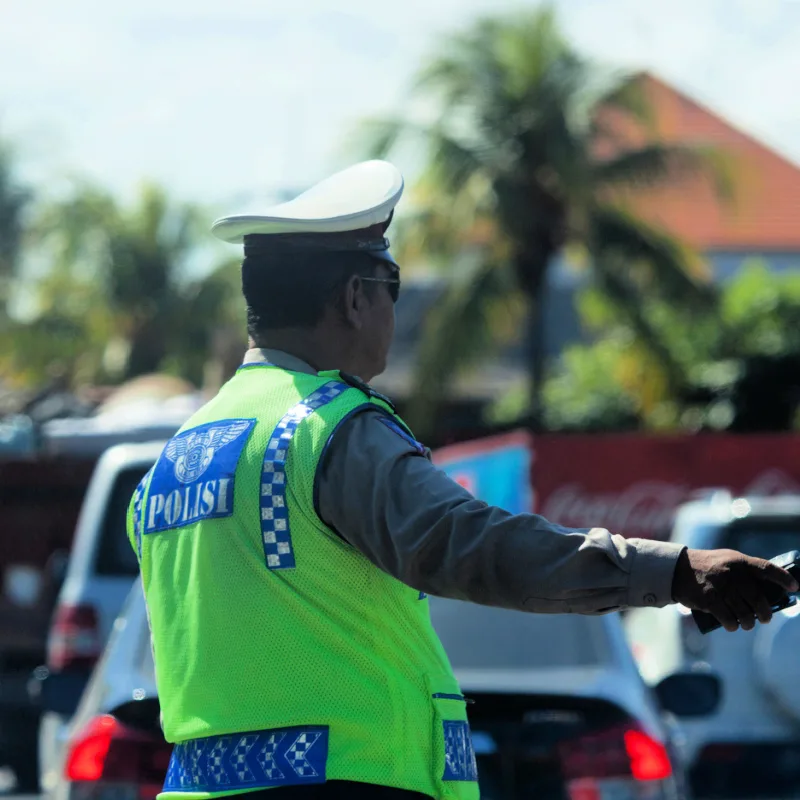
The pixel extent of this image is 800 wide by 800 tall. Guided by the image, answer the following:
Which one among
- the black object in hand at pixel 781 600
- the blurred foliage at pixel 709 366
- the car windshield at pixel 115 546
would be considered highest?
the blurred foliage at pixel 709 366

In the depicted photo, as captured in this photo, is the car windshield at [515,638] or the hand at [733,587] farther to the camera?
the car windshield at [515,638]

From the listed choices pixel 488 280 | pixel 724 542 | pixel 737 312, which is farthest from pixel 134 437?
pixel 737 312

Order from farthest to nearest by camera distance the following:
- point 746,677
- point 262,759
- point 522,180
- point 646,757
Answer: point 522,180, point 746,677, point 646,757, point 262,759

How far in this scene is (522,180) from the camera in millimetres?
26281

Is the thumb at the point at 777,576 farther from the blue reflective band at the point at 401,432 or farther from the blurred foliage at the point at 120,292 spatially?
the blurred foliage at the point at 120,292

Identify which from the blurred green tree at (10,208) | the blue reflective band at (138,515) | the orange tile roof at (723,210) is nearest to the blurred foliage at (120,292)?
the blurred green tree at (10,208)

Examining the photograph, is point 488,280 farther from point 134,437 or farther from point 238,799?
point 238,799

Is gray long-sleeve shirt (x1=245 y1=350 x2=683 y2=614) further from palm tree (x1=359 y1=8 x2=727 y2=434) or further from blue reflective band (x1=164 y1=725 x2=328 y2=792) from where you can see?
palm tree (x1=359 y1=8 x2=727 y2=434)

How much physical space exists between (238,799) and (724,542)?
672 cm

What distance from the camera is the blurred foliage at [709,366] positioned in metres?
27.1

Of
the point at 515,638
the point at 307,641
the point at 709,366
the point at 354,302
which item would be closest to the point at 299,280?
the point at 354,302

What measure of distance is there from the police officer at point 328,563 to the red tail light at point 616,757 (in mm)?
2012

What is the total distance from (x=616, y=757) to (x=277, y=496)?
2.40m

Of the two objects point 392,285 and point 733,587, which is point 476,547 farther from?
A: point 392,285
